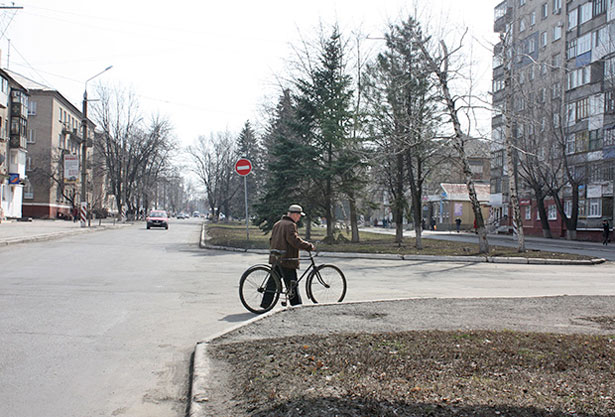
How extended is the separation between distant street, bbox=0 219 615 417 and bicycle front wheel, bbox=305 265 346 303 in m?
0.74

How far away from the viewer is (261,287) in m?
8.50

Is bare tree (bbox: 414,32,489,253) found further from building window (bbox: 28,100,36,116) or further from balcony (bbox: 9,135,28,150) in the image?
building window (bbox: 28,100,36,116)

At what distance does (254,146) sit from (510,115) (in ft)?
172

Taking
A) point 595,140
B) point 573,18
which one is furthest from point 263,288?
point 573,18

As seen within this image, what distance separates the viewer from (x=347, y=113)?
1057 inches

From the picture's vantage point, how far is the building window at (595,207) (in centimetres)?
4162

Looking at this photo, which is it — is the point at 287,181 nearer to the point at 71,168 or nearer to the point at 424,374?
the point at 71,168

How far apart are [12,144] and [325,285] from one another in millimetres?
50085

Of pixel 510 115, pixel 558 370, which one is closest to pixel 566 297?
pixel 558 370

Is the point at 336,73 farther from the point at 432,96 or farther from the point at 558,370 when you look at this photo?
the point at 558,370

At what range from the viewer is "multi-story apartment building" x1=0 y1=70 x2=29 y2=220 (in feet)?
158

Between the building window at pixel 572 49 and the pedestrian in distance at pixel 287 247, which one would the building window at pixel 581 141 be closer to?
the building window at pixel 572 49

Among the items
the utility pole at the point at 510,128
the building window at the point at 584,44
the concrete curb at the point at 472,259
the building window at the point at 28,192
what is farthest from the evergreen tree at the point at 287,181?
the building window at the point at 28,192

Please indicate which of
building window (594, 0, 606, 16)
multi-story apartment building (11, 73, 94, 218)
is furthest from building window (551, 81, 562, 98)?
multi-story apartment building (11, 73, 94, 218)
